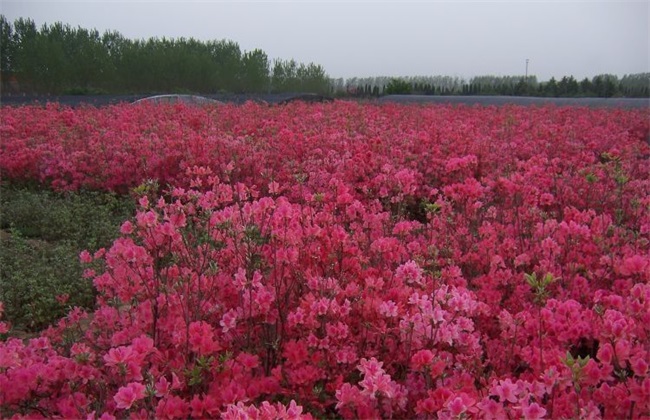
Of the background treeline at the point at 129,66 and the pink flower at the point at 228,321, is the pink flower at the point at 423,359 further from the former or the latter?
the background treeline at the point at 129,66

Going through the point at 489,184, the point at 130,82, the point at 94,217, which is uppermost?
the point at 130,82

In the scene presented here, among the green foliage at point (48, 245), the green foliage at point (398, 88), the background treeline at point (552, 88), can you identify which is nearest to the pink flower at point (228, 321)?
the green foliage at point (48, 245)

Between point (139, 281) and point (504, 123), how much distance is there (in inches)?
326

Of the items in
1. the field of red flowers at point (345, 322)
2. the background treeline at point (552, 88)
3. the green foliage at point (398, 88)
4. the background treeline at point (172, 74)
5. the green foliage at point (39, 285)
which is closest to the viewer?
the field of red flowers at point (345, 322)

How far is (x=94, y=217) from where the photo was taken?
6.14 metres

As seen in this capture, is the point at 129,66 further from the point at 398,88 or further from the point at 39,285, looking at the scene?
the point at 39,285

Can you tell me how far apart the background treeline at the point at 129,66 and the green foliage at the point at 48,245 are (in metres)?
23.7

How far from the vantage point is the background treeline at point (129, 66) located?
28.5 metres

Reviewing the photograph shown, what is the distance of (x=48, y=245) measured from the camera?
542cm

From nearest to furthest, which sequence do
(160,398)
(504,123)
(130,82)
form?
(160,398) → (504,123) → (130,82)

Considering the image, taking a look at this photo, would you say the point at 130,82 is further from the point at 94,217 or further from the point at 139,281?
the point at 139,281

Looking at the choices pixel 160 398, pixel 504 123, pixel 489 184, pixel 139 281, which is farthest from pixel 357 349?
pixel 504 123

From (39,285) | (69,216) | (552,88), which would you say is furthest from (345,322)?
(552,88)

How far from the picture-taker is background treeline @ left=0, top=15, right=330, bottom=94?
28.5 m
